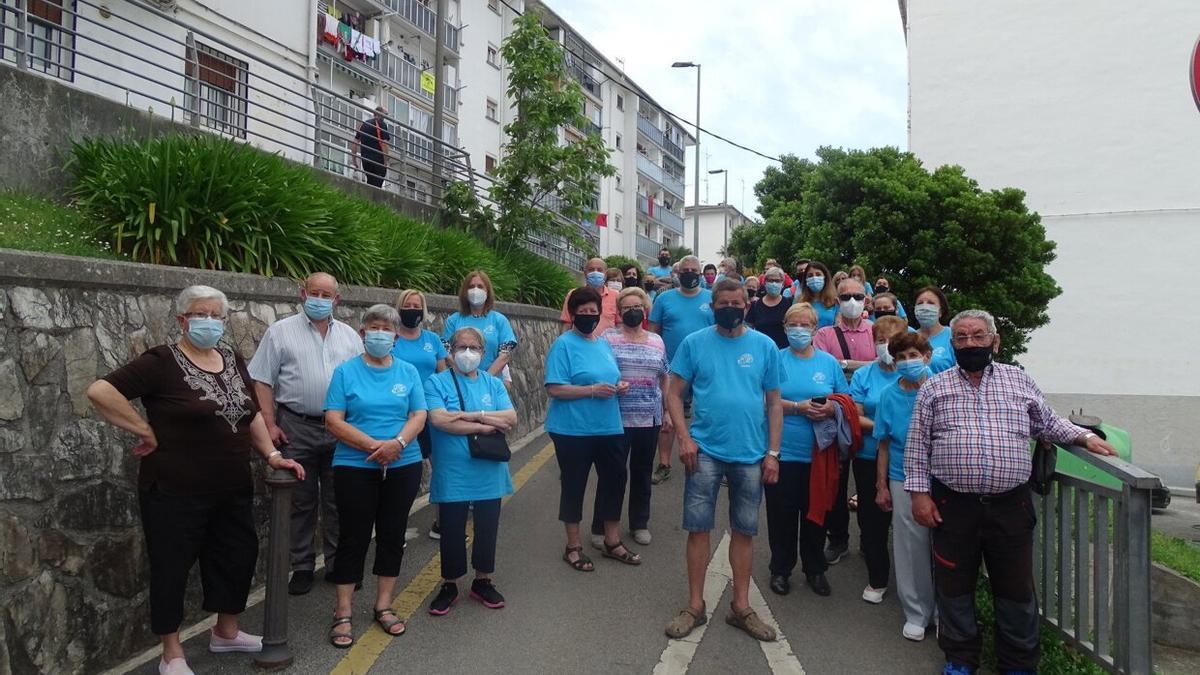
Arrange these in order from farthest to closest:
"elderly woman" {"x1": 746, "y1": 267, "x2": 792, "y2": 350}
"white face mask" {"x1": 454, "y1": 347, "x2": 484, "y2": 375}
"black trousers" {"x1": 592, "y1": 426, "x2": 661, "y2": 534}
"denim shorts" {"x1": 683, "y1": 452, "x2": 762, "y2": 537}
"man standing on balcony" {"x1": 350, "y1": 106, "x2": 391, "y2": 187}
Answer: "man standing on balcony" {"x1": 350, "y1": 106, "x2": 391, "y2": 187} < "elderly woman" {"x1": 746, "y1": 267, "x2": 792, "y2": 350} < "black trousers" {"x1": 592, "y1": 426, "x2": 661, "y2": 534} < "white face mask" {"x1": 454, "y1": 347, "x2": 484, "y2": 375} < "denim shorts" {"x1": 683, "y1": 452, "x2": 762, "y2": 537}

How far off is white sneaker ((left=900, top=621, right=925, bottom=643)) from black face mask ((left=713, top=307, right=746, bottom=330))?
202 centimetres

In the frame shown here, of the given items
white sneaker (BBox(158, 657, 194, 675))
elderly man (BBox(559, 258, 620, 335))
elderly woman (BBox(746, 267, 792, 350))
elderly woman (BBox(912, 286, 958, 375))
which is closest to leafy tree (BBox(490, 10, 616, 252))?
elderly man (BBox(559, 258, 620, 335))

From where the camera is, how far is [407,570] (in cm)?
585

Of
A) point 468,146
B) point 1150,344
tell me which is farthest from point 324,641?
point 468,146

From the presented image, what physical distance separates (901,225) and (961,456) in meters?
9.18

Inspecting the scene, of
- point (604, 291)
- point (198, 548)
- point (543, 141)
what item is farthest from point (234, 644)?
point (543, 141)

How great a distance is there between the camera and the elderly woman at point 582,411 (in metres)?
5.75

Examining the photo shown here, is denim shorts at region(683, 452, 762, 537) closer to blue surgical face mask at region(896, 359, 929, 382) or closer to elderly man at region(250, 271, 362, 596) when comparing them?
blue surgical face mask at region(896, 359, 929, 382)

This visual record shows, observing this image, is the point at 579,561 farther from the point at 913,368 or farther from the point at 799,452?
the point at 913,368

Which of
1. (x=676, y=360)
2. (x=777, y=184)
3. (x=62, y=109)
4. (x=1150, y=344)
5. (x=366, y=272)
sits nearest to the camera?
(x=676, y=360)

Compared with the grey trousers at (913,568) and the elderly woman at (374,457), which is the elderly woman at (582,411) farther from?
the grey trousers at (913,568)

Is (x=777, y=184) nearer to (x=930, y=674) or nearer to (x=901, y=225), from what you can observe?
(x=901, y=225)

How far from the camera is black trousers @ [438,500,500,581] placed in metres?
5.04

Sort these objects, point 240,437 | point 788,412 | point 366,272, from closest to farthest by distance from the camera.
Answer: point 240,437 < point 788,412 < point 366,272
